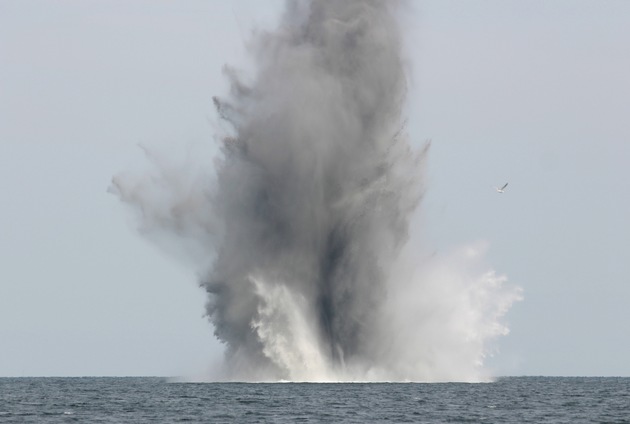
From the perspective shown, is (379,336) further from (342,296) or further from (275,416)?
(275,416)

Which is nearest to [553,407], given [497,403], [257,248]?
[497,403]

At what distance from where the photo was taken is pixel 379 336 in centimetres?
10619

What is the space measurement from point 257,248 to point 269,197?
4738mm

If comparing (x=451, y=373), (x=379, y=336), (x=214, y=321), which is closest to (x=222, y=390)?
(x=214, y=321)

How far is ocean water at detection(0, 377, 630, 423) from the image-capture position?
2953 inches

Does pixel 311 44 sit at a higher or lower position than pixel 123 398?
higher

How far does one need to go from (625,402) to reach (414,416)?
35054mm

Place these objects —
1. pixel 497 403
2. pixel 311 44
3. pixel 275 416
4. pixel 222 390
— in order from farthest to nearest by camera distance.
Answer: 1. pixel 311 44
2. pixel 222 390
3. pixel 497 403
4. pixel 275 416

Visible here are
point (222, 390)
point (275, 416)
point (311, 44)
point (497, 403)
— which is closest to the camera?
point (275, 416)

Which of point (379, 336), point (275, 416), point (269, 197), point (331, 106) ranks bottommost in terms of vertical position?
point (275, 416)

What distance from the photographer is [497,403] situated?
90.9 metres

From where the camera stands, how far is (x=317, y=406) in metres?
81.1

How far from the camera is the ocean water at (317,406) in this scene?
7500 centimetres

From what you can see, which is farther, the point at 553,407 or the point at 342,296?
the point at 342,296
